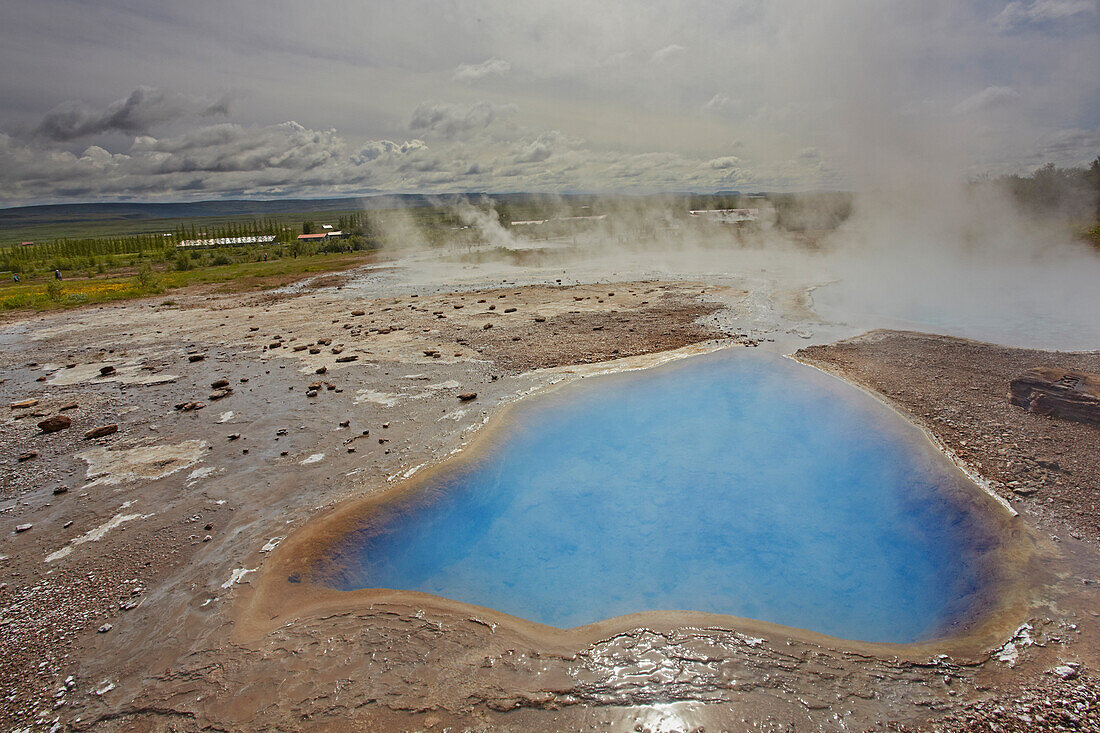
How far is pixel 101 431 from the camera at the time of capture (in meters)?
7.66

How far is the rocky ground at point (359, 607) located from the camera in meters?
3.30

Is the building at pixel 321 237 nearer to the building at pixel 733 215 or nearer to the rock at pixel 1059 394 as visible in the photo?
the building at pixel 733 215

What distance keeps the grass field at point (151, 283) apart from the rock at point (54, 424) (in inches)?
564

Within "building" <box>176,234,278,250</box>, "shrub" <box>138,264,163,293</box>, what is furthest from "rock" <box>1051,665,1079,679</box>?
"building" <box>176,234,278,250</box>

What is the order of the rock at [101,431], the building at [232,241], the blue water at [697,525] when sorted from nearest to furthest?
1. the blue water at [697,525]
2. the rock at [101,431]
3. the building at [232,241]

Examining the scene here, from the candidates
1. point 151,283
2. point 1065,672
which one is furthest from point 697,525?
point 151,283

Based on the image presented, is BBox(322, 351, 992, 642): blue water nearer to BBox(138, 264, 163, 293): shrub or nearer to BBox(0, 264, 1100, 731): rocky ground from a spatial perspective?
BBox(0, 264, 1100, 731): rocky ground

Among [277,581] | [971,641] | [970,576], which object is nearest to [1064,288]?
[970,576]

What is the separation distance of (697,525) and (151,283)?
2549 centimetres

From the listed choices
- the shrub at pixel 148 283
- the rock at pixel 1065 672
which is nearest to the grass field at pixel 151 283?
the shrub at pixel 148 283

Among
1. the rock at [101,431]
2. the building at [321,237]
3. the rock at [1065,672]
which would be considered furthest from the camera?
the building at [321,237]

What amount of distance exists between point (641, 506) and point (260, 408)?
6277 mm

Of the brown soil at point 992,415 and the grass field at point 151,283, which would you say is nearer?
the brown soil at point 992,415

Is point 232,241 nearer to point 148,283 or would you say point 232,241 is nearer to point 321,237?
point 321,237
